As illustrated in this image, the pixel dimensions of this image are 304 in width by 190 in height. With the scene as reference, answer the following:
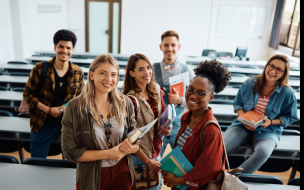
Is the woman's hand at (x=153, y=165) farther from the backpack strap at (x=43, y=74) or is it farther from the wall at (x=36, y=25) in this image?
the wall at (x=36, y=25)

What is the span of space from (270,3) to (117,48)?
245 inches

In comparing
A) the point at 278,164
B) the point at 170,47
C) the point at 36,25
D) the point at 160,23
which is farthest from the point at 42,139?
the point at 160,23

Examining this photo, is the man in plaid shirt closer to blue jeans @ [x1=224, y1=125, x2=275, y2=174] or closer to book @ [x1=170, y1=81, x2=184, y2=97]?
book @ [x1=170, y1=81, x2=184, y2=97]

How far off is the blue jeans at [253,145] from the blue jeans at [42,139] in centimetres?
162

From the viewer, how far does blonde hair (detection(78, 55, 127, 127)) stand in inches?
50.9

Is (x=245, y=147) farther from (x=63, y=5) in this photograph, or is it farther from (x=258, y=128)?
(x=63, y=5)

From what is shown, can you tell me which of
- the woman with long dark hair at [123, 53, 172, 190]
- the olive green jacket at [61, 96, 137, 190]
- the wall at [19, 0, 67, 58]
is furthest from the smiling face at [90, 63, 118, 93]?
the wall at [19, 0, 67, 58]

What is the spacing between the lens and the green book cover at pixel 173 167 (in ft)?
4.16

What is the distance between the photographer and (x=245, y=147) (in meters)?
2.15

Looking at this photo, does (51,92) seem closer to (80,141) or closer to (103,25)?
(80,141)

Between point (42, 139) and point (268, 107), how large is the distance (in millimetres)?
2149

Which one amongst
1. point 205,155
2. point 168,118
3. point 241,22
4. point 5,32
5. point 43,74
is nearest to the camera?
point 205,155

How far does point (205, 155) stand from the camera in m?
1.13

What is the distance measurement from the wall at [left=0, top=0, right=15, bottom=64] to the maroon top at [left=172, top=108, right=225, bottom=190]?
19.1 ft
